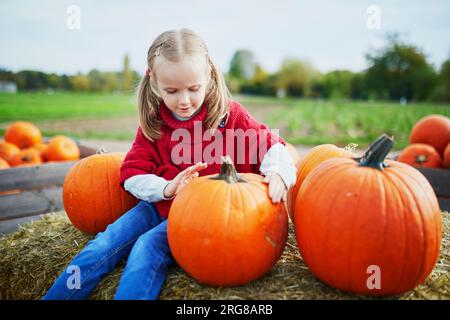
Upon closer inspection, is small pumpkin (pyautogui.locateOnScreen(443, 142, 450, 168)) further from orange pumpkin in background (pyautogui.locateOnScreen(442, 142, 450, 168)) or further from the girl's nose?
the girl's nose

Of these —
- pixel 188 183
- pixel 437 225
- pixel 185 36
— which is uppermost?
pixel 185 36

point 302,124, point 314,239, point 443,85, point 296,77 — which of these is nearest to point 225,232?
point 314,239

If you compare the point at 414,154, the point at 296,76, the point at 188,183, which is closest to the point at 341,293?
the point at 188,183

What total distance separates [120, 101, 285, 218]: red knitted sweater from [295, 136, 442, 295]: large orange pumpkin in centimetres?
64

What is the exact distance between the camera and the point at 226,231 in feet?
5.69

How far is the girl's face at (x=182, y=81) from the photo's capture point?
6.59 feet

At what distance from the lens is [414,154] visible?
4023 millimetres

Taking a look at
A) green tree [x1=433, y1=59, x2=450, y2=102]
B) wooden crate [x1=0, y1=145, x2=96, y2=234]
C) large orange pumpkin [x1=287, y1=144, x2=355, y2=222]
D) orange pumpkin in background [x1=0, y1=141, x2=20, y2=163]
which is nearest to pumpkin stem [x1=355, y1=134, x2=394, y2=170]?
large orange pumpkin [x1=287, y1=144, x2=355, y2=222]

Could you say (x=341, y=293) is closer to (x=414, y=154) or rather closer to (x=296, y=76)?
(x=414, y=154)

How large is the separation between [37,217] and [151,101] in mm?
1954

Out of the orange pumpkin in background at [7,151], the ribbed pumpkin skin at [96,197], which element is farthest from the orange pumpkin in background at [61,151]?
the ribbed pumpkin skin at [96,197]

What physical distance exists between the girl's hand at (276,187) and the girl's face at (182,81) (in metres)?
0.60

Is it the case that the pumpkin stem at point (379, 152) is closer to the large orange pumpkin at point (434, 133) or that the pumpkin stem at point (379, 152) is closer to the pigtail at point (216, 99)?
the pigtail at point (216, 99)
